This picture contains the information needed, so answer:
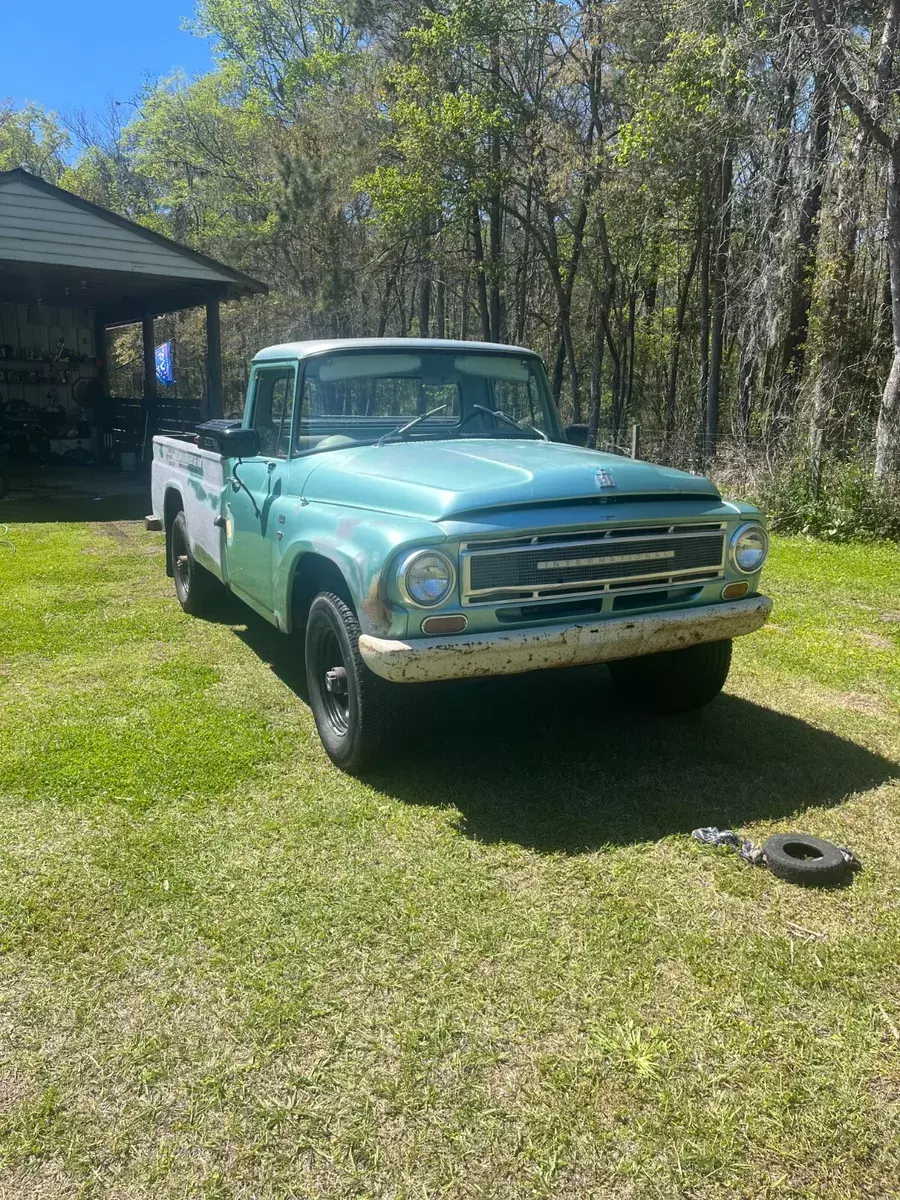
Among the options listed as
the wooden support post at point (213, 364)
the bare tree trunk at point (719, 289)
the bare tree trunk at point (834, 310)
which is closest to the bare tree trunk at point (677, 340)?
the bare tree trunk at point (719, 289)

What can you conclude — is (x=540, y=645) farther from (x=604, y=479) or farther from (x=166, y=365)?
(x=166, y=365)

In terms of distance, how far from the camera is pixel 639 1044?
7.55 feet

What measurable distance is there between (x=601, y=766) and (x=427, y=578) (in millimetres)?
1281

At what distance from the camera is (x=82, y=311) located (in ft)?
62.0

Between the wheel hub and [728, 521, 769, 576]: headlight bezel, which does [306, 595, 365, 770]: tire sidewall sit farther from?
[728, 521, 769, 576]: headlight bezel

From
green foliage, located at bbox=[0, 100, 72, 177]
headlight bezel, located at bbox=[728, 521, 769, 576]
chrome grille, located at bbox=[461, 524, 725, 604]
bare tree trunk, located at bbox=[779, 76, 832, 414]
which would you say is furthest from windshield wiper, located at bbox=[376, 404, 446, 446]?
green foliage, located at bbox=[0, 100, 72, 177]

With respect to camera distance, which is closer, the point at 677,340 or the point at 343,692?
the point at 343,692

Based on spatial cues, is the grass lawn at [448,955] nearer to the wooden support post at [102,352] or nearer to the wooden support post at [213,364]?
the wooden support post at [213,364]

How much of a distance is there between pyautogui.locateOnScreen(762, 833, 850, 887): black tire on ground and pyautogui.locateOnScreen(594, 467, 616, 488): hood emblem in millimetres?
1502

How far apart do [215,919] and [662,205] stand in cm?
1339

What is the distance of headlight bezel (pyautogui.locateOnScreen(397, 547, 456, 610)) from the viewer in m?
3.29

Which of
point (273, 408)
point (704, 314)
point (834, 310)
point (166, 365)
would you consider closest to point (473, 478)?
point (273, 408)

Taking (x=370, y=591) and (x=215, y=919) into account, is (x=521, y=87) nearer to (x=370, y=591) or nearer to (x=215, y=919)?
(x=370, y=591)

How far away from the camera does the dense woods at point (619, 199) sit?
10570 mm
